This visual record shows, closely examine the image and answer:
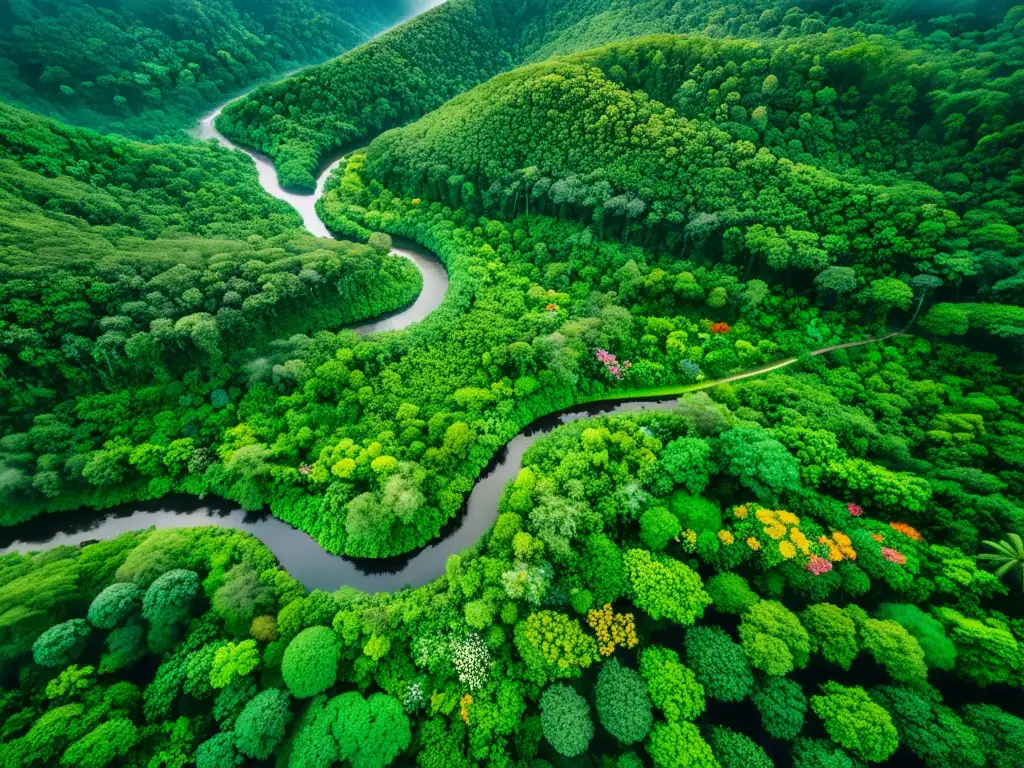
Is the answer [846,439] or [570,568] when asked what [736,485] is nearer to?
[846,439]

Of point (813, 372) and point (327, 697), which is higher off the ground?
point (813, 372)

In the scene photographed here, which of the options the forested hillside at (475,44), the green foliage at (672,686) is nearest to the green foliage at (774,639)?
the green foliage at (672,686)

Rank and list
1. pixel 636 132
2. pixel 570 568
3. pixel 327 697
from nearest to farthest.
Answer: pixel 327 697
pixel 570 568
pixel 636 132

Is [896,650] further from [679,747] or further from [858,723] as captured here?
[679,747]

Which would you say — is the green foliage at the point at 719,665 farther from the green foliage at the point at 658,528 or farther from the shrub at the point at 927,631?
the shrub at the point at 927,631

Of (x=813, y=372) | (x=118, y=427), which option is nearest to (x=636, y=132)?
(x=813, y=372)

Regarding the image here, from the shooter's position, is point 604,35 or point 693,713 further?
point 604,35
